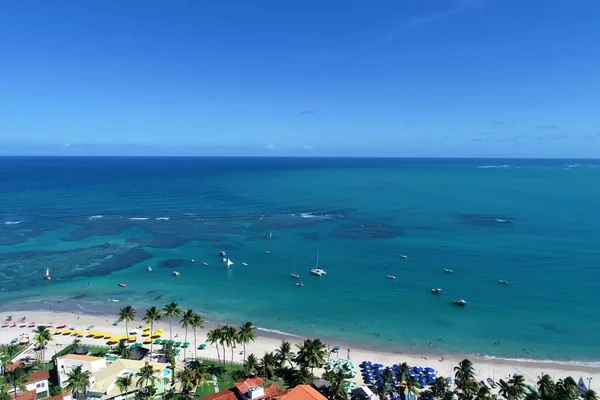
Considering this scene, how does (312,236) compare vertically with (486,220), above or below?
below

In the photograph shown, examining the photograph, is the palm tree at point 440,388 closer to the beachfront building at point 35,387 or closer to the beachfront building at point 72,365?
the beachfront building at point 72,365

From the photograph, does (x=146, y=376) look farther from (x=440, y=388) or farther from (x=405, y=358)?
(x=405, y=358)

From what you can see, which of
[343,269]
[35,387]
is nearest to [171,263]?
[343,269]

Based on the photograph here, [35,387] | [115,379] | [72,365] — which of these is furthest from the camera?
[72,365]

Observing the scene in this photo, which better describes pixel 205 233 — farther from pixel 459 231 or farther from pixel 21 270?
pixel 459 231

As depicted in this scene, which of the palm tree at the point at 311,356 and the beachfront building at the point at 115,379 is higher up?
the palm tree at the point at 311,356

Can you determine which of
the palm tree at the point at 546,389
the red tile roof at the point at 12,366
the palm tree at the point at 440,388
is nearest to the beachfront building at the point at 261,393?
the palm tree at the point at 440,388

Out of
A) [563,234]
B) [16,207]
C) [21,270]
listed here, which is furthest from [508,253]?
[16,207]
